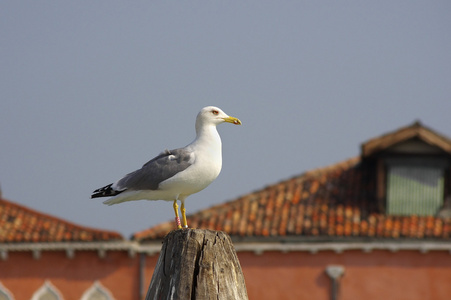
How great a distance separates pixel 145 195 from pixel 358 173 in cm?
1845

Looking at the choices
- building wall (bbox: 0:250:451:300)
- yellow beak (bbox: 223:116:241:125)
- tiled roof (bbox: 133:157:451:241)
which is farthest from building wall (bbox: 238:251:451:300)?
yellow beak (bbox: 223:116:241:125)

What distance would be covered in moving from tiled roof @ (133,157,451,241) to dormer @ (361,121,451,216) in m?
0.37

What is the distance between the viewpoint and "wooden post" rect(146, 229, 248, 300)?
15.8 ft

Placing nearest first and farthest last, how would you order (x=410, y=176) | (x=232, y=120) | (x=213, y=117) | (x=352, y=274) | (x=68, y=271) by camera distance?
(x=213, y=117)
(x=232, y=120)
(x=352, y=274)
(x=410, y=176)
(x=68, y=271)

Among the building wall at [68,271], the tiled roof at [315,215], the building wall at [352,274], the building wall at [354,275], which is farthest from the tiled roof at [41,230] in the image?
the building wall at [354,275]

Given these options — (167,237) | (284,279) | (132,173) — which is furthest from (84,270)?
(167,237)

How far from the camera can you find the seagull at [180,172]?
7148 millimetres

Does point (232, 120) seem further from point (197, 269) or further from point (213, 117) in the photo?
point (197, 269)

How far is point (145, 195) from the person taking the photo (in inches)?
301

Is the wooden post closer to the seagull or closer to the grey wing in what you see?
the seagull

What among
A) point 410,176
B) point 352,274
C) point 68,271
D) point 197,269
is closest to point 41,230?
point 68,271

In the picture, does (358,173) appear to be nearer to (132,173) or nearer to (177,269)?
(132,173)

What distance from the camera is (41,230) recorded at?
2492 cm

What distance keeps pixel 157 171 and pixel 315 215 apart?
1597 centimetres
